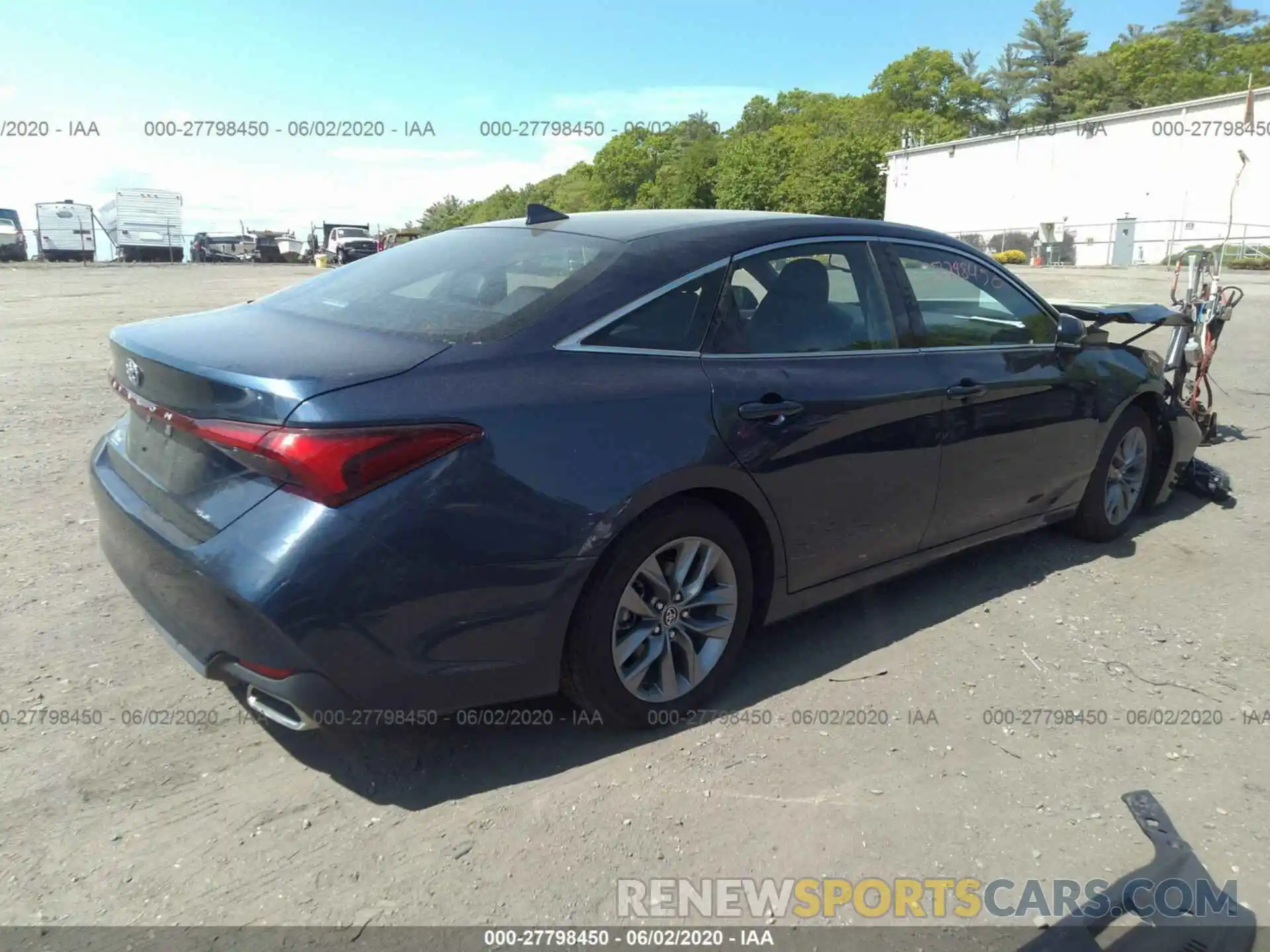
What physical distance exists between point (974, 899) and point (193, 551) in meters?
2.30

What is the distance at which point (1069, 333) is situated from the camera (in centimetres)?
449

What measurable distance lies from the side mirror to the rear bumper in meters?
2.86

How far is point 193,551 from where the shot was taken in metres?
2.63

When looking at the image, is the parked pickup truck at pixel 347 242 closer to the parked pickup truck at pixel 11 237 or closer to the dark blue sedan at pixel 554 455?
the parked pickup truck at pixel 11 237

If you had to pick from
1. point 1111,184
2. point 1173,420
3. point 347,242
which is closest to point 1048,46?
point 1111,184

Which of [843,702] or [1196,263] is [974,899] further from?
[1196,263]

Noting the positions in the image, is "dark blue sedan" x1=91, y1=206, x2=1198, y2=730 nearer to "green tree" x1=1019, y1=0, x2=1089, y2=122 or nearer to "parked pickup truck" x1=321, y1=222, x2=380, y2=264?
"parked pickup truck" x1=321, y1=222, x2=380, y2=264

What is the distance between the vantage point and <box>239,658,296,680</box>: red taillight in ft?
8.33

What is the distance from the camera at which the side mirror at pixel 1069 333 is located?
A: 14.7 ft

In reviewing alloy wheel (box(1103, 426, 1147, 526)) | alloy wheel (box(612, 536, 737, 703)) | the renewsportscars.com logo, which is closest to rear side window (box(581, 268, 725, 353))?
alloy wheel (box(612, 536, 737, 703))

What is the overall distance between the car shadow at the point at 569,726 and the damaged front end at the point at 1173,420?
4.21 ft

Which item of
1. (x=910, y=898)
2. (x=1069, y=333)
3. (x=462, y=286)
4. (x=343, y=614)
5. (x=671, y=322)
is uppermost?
(x=462, y=286)

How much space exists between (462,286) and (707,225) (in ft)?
3.04

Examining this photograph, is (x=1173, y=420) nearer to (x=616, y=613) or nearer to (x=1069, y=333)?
(x=1069, y=333)
